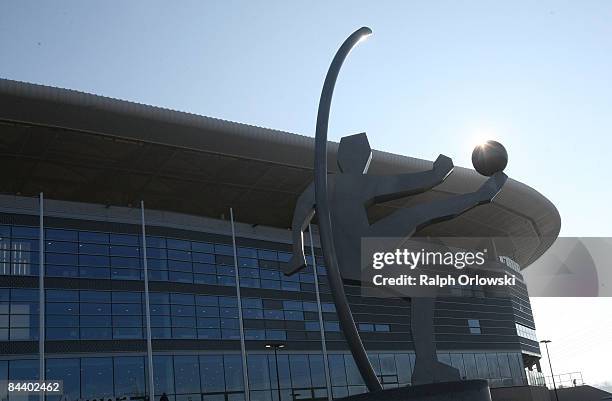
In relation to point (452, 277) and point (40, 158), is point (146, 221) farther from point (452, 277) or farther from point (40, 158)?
point (452, 277)

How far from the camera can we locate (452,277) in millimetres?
58906

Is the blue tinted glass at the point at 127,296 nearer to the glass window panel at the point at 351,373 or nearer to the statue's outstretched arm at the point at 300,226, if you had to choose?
the glass window panel at the point at 351,373

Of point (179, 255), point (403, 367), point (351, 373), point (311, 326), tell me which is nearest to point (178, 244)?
point (179, 255)

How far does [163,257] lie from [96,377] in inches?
298

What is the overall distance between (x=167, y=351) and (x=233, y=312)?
5.03 m

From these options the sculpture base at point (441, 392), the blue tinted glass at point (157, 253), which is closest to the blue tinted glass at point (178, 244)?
the blue tinted glass at point (157, 253)

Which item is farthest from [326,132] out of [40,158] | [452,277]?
[452,277]

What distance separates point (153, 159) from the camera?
117 feet

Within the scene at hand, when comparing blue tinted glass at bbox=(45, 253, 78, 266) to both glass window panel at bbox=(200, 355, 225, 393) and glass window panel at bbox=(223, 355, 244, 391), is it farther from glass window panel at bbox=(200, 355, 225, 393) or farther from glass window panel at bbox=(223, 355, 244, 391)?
glass window panel at bbox=(223, 355, 244, 391)

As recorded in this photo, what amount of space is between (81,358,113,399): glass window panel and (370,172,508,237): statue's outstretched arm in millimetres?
24937

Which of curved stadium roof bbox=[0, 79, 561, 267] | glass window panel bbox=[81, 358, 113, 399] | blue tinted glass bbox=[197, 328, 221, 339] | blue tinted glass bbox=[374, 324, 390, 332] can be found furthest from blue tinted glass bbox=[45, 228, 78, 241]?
blue tinted glass bbox=[374, 324, 390, 332]

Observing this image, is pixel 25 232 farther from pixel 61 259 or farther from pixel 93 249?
pixel 93 249

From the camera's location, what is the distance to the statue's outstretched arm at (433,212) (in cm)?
1467

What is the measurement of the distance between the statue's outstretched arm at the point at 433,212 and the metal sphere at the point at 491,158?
0.17 meters
